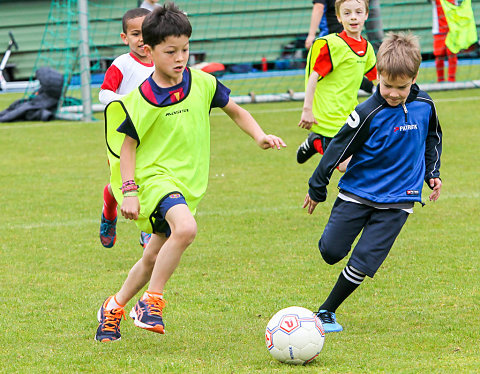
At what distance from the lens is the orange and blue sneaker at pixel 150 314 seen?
3.77 metres

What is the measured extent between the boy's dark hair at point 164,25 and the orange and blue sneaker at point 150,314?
1267 millimetres

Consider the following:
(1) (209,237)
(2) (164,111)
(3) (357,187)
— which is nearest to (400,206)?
(3) (357,187)

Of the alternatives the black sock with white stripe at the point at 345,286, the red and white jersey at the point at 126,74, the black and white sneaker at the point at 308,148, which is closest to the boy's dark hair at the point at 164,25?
the black sock with white stripe at the point at 345,286

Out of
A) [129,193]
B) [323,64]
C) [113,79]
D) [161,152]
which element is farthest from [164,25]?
[323,64]

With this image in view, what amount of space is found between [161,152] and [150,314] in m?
0.81

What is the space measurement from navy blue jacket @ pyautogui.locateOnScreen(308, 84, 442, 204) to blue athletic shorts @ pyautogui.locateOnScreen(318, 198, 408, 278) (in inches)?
3.6

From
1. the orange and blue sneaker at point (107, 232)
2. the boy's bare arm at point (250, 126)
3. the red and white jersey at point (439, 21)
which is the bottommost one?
the red and white jersey at point (439, 21)

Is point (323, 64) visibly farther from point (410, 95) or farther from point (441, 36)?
point (441, 36)

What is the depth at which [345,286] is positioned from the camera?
14.0ft

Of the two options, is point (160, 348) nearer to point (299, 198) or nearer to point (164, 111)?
point (164, 111)

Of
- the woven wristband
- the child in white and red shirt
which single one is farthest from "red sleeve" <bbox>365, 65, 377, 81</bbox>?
the woven wristband

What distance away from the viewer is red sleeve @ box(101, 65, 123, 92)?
572cm

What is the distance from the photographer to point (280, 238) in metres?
6.34

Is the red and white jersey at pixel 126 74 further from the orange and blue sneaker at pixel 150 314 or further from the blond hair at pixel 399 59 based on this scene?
the orange and blue sneaker at pixel 150 314
